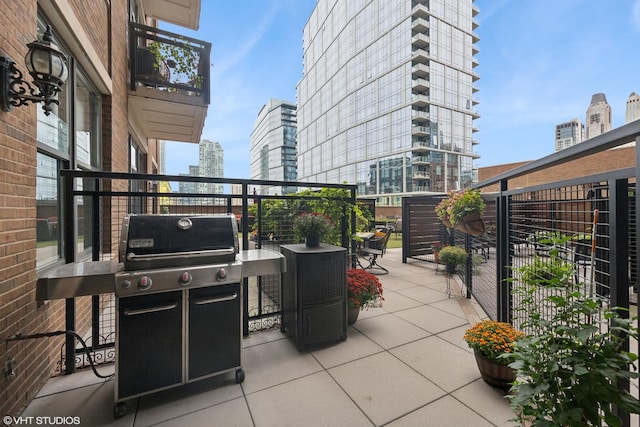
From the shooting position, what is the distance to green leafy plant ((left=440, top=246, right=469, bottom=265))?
14.9 ft

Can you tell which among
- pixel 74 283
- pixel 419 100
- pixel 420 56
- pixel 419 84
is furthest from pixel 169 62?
pixel 420 56

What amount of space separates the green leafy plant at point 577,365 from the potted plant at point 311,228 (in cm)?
185

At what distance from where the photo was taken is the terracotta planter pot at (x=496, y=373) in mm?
1937

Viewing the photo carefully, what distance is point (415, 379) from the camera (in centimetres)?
215

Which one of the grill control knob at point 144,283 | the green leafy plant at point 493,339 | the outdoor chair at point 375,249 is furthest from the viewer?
the outdoor chair at point 375,249

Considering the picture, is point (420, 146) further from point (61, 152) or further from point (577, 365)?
point (577, 365)

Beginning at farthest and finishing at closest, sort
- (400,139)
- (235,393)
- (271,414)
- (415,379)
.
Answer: (400,139) → (415,379) → (235,393) → (271,414)

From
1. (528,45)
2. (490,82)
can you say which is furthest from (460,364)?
(490,82)

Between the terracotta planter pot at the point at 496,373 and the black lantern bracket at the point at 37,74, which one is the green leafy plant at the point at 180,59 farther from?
the terracotta planter pot at the point at 496,373

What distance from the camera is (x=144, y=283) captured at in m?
1.76

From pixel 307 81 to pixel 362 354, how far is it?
61.3m

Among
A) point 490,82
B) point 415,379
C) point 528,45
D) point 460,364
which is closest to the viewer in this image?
point 415,379

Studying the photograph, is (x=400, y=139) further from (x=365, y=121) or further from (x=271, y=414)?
(x=271, y=414)

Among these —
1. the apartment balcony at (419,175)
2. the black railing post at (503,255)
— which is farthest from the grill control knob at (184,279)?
the apartment balcony at (419,175)
